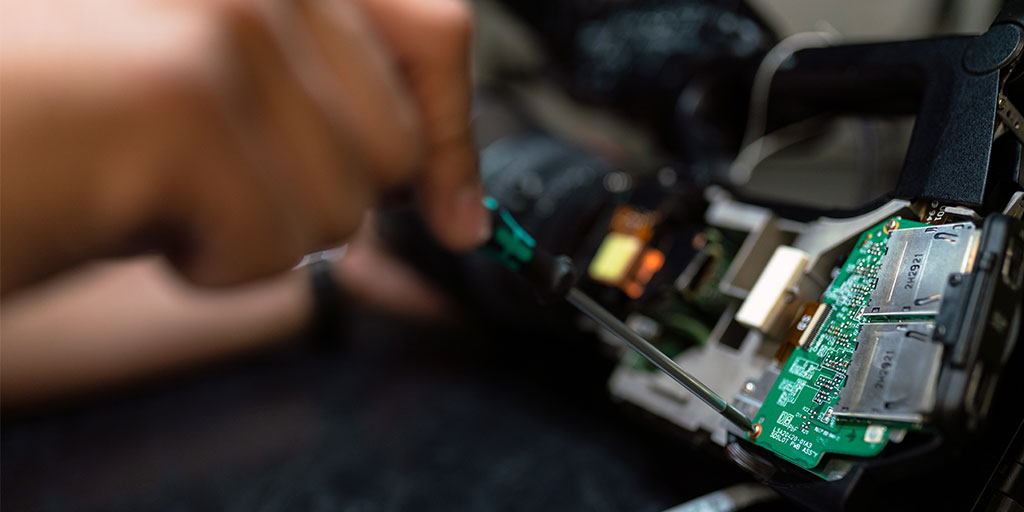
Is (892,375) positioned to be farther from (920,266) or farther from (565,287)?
(565,287)

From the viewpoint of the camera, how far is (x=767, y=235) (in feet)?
1.79

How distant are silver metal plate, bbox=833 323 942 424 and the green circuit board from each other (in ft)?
0.03

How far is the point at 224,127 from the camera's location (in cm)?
51

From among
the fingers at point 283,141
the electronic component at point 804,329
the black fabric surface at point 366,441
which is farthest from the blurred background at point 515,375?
the fingers at point 283,141

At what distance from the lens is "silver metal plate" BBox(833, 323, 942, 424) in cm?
35

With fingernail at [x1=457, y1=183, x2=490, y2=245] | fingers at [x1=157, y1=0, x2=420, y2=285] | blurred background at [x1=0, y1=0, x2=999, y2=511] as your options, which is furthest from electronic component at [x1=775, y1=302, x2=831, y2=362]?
fingers at [x1=157, y1=0, x2=420, y2=285]

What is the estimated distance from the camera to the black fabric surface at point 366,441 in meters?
0.61

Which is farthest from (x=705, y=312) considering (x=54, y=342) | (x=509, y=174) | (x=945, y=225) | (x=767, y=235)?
(x=54, y=342)

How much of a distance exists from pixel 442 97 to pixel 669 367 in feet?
1.23

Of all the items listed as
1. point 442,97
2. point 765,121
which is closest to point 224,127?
point 442,97

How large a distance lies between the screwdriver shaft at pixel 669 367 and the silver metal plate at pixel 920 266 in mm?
113

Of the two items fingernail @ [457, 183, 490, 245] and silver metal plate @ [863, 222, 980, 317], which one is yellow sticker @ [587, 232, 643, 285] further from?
silver metal plate @ [863, 222, 980, 317]

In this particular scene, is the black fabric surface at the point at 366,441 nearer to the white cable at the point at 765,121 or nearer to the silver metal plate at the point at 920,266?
the silver metal plate at the point at 920,266

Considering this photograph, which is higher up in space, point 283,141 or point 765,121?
point 765,121
